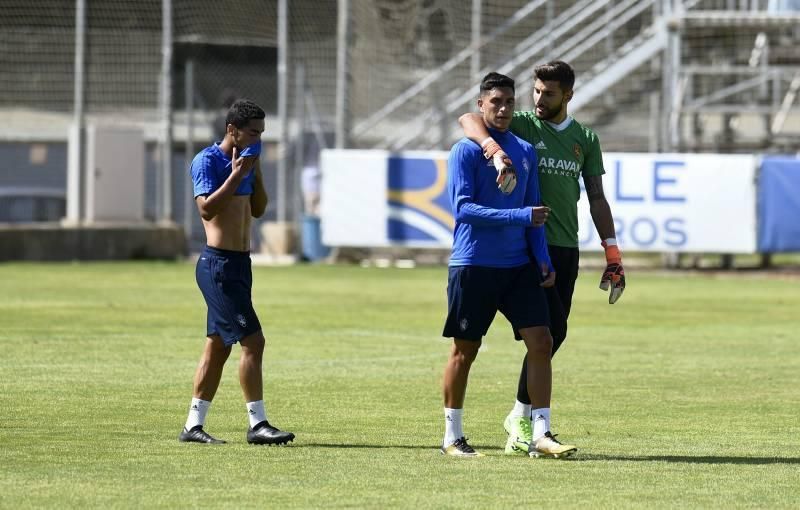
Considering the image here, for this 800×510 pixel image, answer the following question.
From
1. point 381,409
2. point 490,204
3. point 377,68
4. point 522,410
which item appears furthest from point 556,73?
point 377,68

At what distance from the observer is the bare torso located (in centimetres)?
970

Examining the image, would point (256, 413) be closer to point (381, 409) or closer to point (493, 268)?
point (493, 268)

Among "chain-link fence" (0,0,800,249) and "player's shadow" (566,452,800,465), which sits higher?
"chain-link fence" (0,0,800,249)

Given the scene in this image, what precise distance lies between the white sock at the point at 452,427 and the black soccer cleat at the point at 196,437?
4.20 feet

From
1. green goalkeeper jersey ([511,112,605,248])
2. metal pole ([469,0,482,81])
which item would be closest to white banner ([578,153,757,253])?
metal pole ([469,0,482,81])

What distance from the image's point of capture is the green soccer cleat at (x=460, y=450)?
9.06 metres

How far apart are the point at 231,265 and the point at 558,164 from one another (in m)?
1.91

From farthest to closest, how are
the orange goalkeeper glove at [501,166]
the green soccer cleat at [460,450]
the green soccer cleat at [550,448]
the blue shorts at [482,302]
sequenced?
1. the blue shorts at [482,302]
2. the green soccer cleat at [460,450]
3. the green soccer cleat at [550,448]
4. the orange goalkeeper glove at [501,166]

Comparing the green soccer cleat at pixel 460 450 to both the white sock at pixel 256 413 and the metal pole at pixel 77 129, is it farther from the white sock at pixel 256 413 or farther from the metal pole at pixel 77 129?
the metal pole at pixel 77 129

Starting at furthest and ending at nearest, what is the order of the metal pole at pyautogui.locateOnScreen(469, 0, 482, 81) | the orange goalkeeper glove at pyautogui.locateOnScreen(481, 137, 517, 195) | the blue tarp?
the metal pole at pyautogui.locateOnScreen(469, 0, 482, 81)
the blue tarp
the orange goalkeeper glove at pyautogui.locateOnScreen(481, 137, 517, 195)

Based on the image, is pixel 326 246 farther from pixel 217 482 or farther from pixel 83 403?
pixel 217 482

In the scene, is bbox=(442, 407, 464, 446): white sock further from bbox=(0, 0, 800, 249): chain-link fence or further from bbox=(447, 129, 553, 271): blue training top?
bbox=(0, 0, 800, 249): chain-link fence

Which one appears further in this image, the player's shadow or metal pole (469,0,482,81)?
metal pole (469,0,482,81)

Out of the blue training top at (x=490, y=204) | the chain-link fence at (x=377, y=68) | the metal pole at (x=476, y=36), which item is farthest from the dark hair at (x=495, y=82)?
the metal pole at (x=476, y=36)
